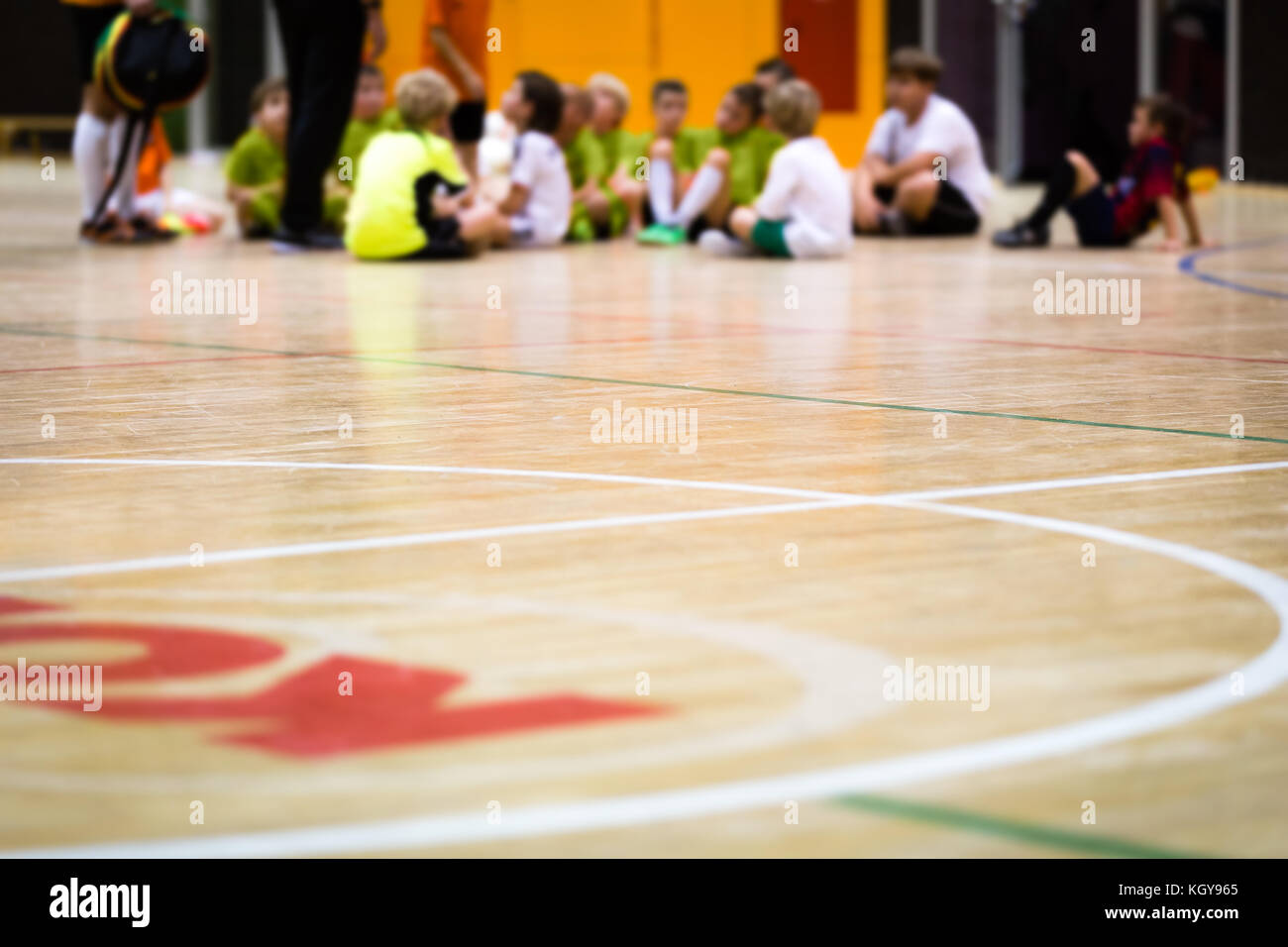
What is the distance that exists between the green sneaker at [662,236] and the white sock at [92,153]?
1.98 metres

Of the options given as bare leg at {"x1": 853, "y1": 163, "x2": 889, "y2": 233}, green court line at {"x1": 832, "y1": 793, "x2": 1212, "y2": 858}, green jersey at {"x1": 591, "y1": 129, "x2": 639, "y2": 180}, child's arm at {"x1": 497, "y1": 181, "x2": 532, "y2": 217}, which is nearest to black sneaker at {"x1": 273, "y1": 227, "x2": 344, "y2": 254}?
child's arm at {"x1": 497, "y1": 181, "x2": 532, "y2": 217}

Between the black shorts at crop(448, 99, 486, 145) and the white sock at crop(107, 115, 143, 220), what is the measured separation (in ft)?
3.84

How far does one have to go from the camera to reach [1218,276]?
5.78 meters

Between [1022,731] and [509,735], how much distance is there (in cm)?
35

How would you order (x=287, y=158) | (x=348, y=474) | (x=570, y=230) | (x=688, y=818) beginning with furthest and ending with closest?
1. (x=570, y=230)
2. (x=287, y=158)
3. (x=348, y=474)
4. (x=688, y=818)

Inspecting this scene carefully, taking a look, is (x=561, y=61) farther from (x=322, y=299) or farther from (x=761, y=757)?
(x=761, y=757)

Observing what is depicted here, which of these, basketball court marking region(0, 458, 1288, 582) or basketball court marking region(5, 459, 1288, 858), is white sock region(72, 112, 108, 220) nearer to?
basketball court marking region(0, 458, 1288, 582)

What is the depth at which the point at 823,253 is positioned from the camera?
682 cm

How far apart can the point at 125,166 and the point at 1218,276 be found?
3.67 metres

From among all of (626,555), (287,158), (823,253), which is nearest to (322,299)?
(287,158)

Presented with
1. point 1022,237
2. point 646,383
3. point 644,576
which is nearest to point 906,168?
point 1022,237

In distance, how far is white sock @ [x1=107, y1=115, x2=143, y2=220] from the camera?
7.15 meters

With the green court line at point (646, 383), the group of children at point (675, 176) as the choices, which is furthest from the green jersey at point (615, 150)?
the green court line at point (646, 383)

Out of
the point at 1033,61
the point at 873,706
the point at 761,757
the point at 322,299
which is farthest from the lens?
the point at 1033,61
